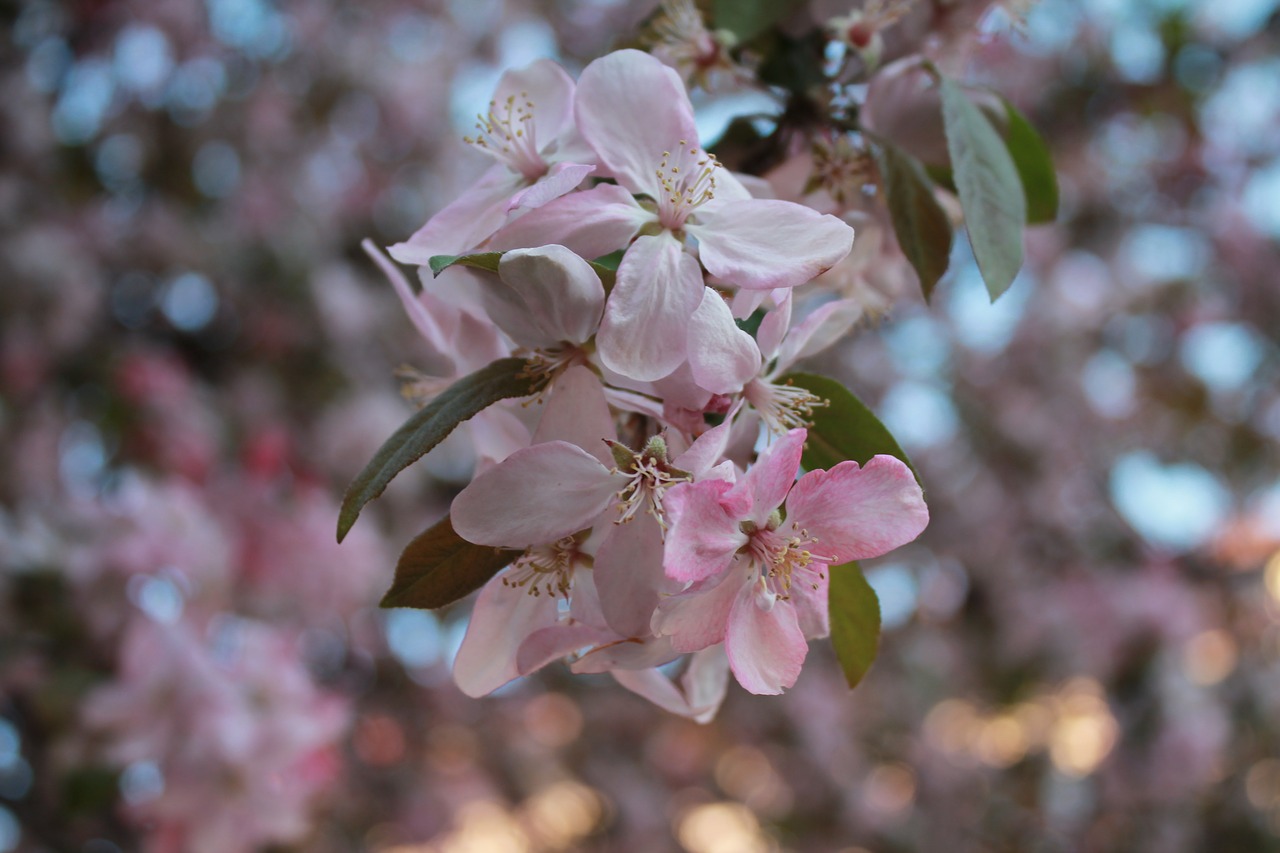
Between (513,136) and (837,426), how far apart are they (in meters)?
0.25

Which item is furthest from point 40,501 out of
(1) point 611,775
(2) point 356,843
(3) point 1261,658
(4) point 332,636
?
(3) point 1261,658

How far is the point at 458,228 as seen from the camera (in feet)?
1.82

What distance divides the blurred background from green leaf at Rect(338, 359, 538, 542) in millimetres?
1158

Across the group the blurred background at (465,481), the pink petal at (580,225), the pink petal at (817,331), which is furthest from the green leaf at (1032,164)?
the blurred background at (465,481)

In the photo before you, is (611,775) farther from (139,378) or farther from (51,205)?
(51,205)

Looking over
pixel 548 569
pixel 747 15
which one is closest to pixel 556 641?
pixel 548 569

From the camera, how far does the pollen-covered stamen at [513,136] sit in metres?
0.59

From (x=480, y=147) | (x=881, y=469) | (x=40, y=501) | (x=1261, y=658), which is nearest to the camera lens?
(x=881, y=469)

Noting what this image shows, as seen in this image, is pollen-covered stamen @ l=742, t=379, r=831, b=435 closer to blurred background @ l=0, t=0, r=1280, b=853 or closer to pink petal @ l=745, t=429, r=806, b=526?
pink petal @ l=745, t=429, r=806, b=526

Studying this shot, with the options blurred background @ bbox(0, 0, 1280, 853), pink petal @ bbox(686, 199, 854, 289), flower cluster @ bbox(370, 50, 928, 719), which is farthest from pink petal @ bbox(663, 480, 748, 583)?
blurred background @ bbox(0, 0, 1280, 853)

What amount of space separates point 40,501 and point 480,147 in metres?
1.75

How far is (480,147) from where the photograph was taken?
615 millimetres

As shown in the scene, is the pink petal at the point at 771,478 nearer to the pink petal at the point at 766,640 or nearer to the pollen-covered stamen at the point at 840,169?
the pink petal at the point at 766,640

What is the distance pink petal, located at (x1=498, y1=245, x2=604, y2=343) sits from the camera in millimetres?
463
